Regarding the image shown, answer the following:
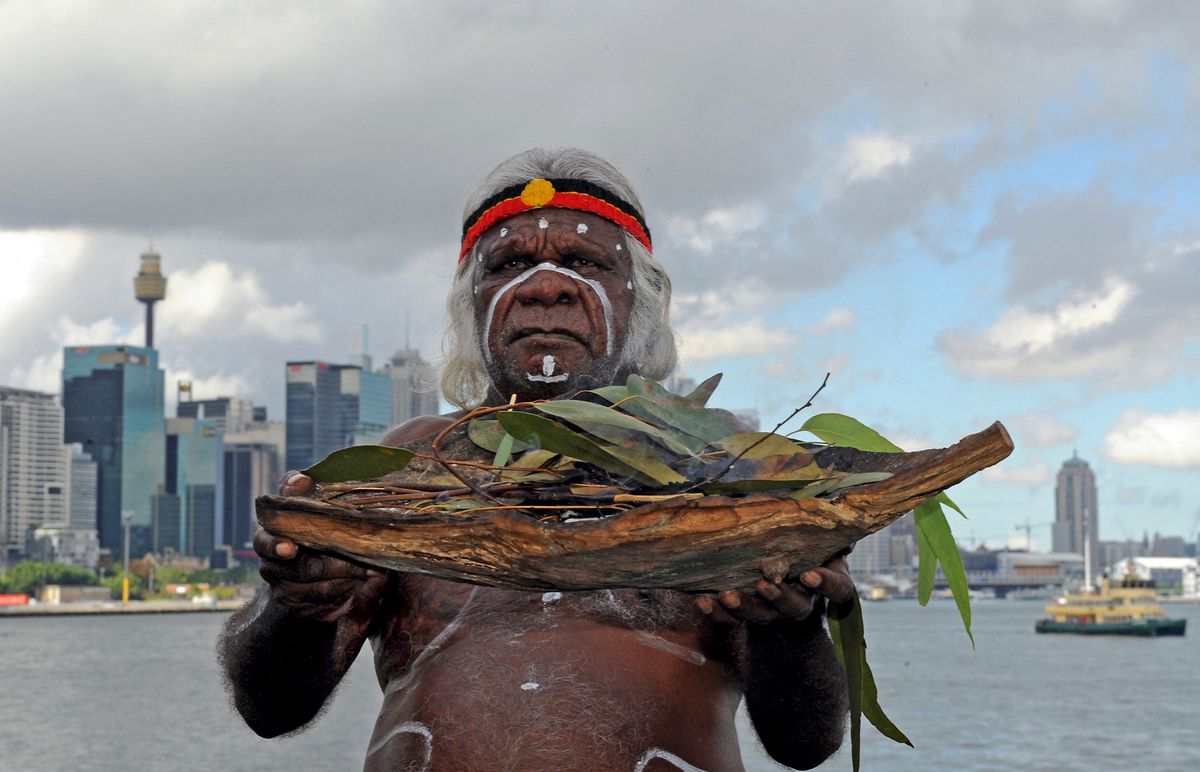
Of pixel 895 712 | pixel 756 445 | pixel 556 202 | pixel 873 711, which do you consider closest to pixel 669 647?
pixel 873 711

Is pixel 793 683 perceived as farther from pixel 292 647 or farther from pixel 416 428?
pixel 416 428

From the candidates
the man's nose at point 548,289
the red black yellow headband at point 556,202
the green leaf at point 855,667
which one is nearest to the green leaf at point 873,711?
the green leaf at point 855,667

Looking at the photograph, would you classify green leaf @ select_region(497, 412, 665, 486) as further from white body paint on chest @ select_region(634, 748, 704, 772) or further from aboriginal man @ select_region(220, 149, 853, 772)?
white body paint on chest @ select_region(634, 748, 704, 772)

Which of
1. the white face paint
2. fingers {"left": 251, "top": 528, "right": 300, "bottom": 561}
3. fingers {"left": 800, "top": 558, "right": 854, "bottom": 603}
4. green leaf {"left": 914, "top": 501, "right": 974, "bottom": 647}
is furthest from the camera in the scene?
the white face paint

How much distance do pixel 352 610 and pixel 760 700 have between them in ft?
3.21

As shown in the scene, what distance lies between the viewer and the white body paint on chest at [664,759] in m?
3.29

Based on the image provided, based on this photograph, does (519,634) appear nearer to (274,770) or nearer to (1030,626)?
(274,770)

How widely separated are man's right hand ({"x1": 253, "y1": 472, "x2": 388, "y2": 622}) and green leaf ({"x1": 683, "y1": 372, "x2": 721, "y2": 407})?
719mm

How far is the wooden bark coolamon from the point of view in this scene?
2.53m

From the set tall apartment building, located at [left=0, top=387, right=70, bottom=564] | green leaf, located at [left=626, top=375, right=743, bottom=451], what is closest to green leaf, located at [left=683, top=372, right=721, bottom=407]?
green leaf, located at [left=626, top=375, right=743, bottom=451]

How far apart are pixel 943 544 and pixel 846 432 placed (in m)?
0.38

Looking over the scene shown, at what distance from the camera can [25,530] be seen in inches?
7318

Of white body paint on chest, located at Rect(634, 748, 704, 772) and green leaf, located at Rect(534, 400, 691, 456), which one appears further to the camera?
white body paint on chest, located at Rect(634, 748, 704, 772)

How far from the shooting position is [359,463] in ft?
9.32
